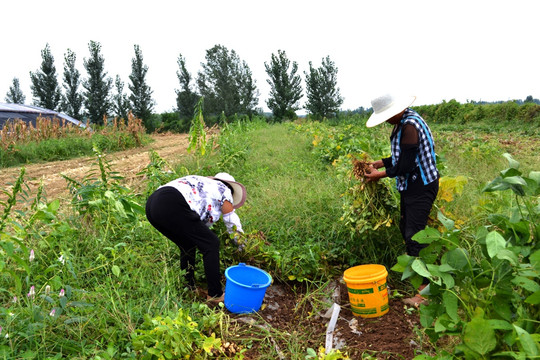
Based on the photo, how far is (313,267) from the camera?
323cm

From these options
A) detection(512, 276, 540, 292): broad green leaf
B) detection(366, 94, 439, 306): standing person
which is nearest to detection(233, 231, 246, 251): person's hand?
detection(366, 94, 439, 306): standing person

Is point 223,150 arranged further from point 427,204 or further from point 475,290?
point 475,290

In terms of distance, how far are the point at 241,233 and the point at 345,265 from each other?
939 mm

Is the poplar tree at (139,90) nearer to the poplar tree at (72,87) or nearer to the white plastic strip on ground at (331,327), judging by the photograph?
the poplar tree at (72,87)

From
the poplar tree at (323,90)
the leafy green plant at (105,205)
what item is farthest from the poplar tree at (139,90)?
the leafy green plant at (105,205)

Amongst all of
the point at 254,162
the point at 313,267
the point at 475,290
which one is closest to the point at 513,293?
the point at 475,290

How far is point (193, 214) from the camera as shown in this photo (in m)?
2.76

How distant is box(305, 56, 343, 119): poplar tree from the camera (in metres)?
32.8

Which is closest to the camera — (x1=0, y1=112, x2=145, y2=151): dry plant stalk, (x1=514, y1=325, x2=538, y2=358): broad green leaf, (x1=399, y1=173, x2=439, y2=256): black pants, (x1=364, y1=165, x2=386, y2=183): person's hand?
(x1=514, y1=325, x2=538, y2=358): broad green leaf

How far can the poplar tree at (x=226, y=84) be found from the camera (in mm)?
30453

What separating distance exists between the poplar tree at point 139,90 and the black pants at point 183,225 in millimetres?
26897

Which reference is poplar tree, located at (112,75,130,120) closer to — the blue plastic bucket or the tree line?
the tree line

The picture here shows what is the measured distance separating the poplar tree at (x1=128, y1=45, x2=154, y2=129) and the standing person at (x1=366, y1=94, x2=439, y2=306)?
27255 mm

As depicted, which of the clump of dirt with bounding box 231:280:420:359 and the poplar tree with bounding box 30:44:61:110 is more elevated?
the poplar tree with bounding box 30:44:61:110
